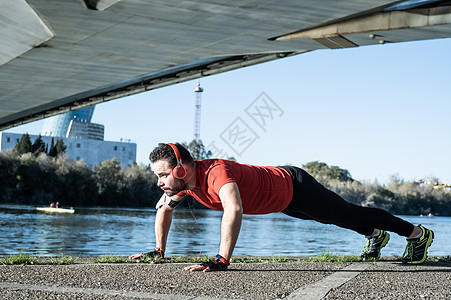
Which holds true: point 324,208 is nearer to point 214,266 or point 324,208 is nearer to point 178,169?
point 214,266

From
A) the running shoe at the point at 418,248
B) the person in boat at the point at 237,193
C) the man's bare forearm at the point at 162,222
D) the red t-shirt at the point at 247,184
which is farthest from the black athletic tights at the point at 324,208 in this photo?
the man's bare forearm at the point at 162,222

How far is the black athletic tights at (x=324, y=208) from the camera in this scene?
16.5ft

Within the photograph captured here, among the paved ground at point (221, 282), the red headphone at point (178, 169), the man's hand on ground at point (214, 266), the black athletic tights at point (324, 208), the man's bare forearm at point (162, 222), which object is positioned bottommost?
the paved ground at point (221, 282)

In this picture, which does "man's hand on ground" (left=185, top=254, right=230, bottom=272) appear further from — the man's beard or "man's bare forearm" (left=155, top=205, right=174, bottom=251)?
"man's bare forearm" (left=155, top=205, right=174, bottom=251)

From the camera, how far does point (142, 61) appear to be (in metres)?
15.9

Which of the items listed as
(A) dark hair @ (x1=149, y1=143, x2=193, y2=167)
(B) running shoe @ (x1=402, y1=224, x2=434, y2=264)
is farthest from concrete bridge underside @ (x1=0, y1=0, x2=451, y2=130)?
(A) dark hair @ (x1=149, y1=143, x2=193, y2=167)

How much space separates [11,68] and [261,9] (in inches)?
354

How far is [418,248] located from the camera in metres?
5.93

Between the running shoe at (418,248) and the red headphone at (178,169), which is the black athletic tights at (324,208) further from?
the red headphone at (178,169)

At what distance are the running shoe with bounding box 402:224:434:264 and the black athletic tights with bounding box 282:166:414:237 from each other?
0.56 meters

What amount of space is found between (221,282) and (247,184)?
88 cm

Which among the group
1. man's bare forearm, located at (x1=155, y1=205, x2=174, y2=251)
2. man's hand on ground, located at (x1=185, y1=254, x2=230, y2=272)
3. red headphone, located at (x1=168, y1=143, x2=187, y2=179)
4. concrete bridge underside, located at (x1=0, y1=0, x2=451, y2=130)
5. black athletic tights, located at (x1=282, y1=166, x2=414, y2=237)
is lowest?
man's hand on ground, located at (x1=185, y1=254, x2=230, y2=272)

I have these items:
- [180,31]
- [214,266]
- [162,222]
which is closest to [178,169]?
[214,266]

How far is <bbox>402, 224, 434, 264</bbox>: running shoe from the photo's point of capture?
19.5 feet
